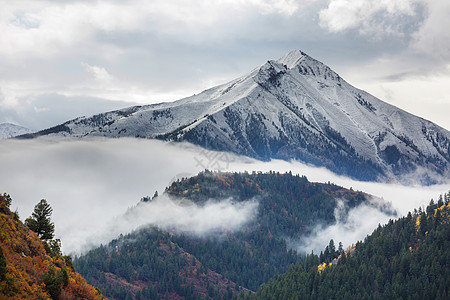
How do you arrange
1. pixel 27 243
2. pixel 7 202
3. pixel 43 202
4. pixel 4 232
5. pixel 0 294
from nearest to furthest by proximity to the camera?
pixel 0 294
pixel 4 232
pixel 27 243
pixel 7 202
pixel 43 202

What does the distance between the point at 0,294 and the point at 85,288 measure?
24.2 m

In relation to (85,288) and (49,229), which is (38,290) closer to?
(85,288)

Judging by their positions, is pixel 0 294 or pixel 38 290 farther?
pixel 38 290

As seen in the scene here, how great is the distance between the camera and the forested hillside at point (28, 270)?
63.2 meters

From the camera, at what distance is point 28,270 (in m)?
71.8

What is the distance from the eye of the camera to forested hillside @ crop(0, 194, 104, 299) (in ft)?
207

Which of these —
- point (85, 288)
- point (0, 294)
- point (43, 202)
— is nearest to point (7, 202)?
point (43, 202)

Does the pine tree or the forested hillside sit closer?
the forested hillside

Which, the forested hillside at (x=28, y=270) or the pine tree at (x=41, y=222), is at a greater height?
the pine tree at (x=41, y=222)

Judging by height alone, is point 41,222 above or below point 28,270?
above

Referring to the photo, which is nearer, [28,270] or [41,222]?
[28,270]

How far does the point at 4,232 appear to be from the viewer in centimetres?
7212

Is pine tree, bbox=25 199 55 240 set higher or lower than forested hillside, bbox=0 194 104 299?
higher

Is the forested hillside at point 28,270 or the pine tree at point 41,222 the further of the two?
the pine tree at point 41,222
